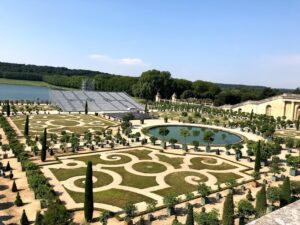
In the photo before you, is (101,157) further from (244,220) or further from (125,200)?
(244,220)

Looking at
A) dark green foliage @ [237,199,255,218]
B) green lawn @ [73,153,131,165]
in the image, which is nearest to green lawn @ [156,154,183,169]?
green lawn @ [73,153,131,165]

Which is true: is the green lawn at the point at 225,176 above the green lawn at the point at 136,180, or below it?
above

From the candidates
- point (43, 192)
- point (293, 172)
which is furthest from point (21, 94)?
point (293, 172)

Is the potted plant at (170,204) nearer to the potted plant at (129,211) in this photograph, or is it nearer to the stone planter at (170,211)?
the stone planter at (170,211)

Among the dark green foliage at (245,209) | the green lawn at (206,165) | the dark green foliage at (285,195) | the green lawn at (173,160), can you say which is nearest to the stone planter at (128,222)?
the dark green foliage at (245,209)

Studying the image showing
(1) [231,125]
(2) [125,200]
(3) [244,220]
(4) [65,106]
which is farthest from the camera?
(4) [65,106]

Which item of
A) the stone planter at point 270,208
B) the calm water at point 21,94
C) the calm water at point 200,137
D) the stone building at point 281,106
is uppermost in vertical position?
the stone building at point 281,106

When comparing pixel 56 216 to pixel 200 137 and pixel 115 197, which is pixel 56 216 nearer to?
pixel 115 197

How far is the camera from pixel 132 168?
38.8 meters

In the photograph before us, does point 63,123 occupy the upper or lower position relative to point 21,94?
lower

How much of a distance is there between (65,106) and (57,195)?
60.8 m

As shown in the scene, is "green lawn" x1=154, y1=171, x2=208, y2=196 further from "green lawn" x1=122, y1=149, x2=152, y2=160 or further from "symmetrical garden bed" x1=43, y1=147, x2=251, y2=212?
"green lawn" x1=122, y1=149, x2=152, y2=160

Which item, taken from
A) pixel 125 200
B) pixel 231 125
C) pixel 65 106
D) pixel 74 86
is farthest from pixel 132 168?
pixel 74 86

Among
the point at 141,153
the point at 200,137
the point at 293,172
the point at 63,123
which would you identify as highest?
the point at 63,123
